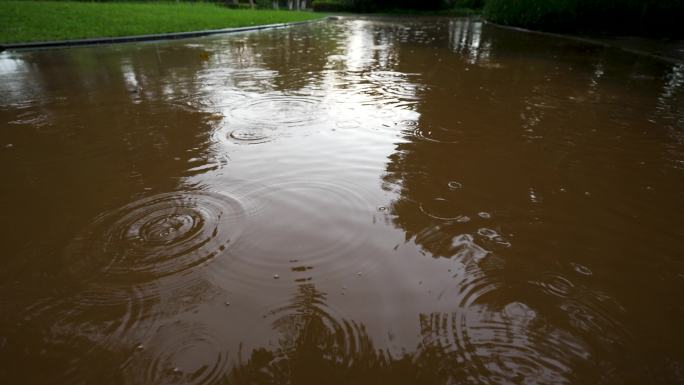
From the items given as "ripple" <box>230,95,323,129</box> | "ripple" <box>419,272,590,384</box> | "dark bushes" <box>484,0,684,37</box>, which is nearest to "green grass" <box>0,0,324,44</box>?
"ripple" <box>230,95,323,129</box>

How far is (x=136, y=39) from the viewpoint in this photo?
12.0 meters

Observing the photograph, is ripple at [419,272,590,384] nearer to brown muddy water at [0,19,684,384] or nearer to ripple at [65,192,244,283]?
brown muddy water at [0,19,684,384]

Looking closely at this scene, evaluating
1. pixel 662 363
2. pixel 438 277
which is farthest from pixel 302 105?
pixel 662 363

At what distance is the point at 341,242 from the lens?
8.39 feet

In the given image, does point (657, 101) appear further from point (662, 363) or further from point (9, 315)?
point (9, 315)

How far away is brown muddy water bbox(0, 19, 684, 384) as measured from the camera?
1.78m

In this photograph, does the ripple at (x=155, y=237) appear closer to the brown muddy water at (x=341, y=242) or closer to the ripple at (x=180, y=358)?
the brown muddy water at (x=341, y=242)

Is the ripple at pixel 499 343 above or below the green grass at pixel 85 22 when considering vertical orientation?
below

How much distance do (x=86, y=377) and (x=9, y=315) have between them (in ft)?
2.40

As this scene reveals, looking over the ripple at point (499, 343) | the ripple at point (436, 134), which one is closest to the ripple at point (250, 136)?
the ripple at point (436, 134)

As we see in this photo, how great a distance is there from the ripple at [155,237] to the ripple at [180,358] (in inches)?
19.1

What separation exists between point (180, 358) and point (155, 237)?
1061 millimetres

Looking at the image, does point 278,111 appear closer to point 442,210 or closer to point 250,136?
point 250,136

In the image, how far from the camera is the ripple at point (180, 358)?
1662mm
